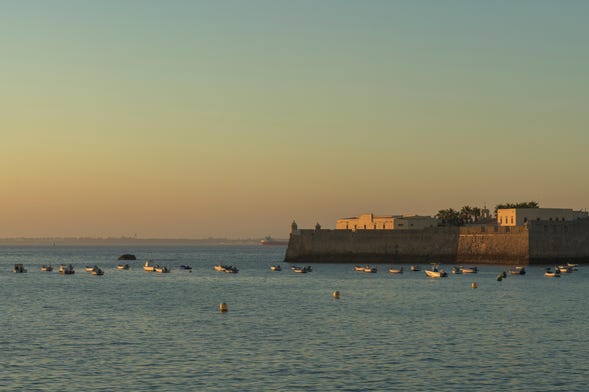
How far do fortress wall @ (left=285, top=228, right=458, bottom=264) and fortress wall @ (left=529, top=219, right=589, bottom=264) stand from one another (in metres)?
13.8

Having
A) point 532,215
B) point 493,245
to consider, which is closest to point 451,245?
point 493,245

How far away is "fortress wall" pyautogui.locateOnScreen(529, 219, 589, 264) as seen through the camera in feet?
424

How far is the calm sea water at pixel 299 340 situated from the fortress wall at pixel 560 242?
44.0 m

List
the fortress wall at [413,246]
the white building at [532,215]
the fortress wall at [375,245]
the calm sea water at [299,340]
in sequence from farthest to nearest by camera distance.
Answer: the white building at [532,215] < the fortress wall at [375,245] < the fortress wall at [413,246] < the calm sea water at [299,340]

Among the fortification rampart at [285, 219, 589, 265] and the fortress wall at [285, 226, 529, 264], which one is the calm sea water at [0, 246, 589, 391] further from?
the fortress wall at [285, 226, 529, 264]

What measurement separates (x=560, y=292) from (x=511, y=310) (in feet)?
64.0

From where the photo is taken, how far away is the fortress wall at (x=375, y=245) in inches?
5566

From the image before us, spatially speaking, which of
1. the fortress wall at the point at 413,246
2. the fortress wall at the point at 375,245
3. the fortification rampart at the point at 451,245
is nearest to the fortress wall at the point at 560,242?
the fortification rampart at the point at 451,245

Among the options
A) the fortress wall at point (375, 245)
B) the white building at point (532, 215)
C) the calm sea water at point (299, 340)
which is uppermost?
the white building at point (532, 215)

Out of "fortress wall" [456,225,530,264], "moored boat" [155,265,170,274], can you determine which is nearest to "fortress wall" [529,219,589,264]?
"fortress wall" [456,225,530,264]

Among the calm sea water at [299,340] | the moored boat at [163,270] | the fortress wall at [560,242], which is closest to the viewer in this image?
the calm sea water at [299,340]

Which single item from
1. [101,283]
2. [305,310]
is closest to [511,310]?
[305,310]

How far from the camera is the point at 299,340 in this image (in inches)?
1839

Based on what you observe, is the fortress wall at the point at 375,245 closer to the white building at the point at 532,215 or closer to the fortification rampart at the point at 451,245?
the fortification rampart at the point at 451,245
